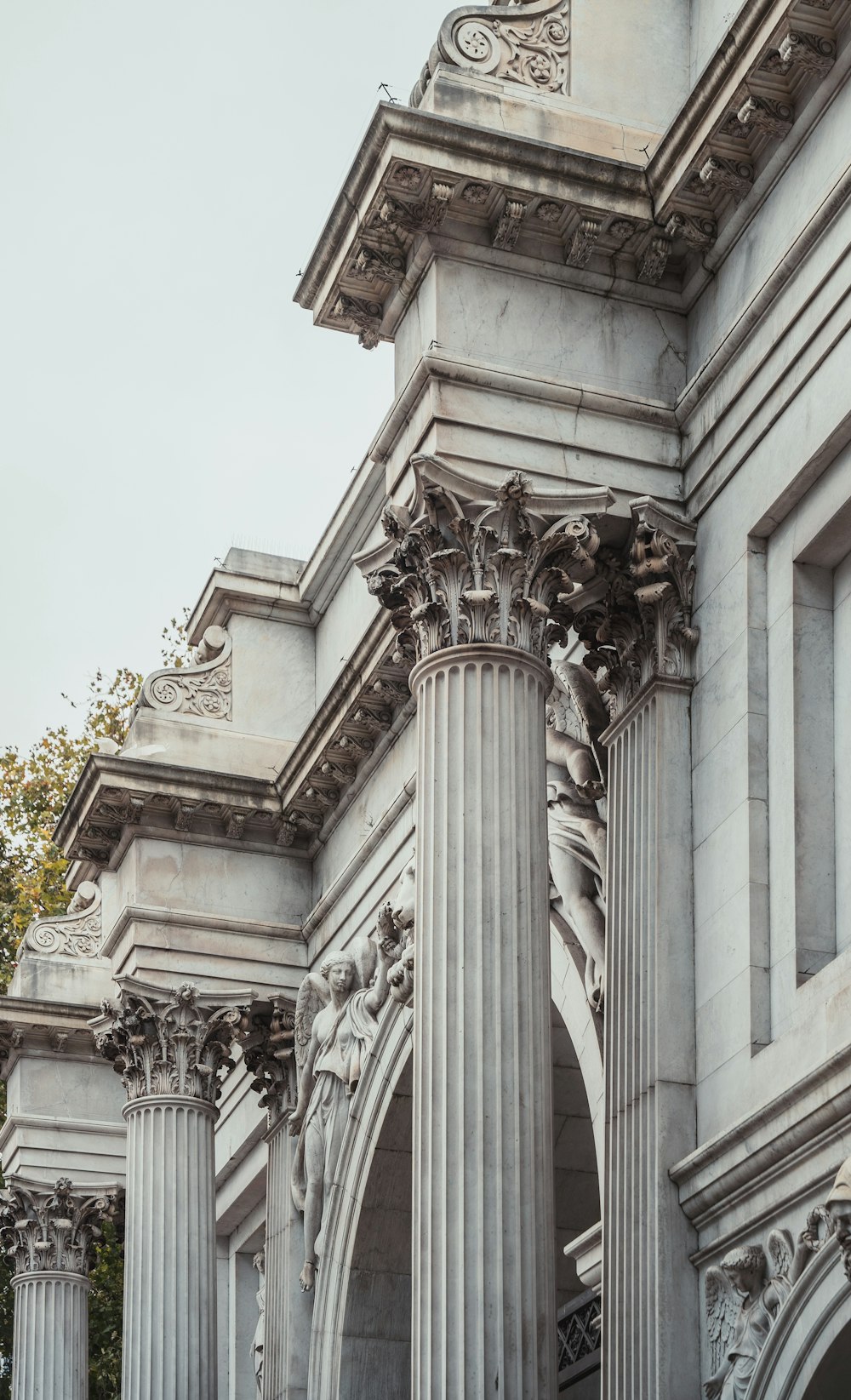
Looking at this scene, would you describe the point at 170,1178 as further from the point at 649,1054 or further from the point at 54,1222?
the point at 649,1054

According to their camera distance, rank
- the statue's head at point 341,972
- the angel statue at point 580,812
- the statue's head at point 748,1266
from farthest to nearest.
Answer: the statue's head at point 341,972, the angel statue at point 580,812, the statue's head at point 748,1266

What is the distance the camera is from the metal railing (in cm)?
2145

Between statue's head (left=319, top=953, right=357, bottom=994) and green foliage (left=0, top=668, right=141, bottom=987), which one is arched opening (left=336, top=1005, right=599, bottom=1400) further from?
green foliage (left=0, top=668, right=141, bottom=987)

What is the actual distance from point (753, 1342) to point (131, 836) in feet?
40.6

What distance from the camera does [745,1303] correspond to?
14.8 meters

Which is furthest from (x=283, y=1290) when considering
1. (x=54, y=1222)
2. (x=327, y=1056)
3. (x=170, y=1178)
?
(x=54, y=1222)

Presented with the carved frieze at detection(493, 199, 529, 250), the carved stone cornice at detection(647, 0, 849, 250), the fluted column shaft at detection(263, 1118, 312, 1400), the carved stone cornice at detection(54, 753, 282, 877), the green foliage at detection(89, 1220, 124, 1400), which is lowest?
the fluted column shaft at detection(263, 1118, 312, 1400)

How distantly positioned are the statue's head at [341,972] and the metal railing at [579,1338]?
3.84 m

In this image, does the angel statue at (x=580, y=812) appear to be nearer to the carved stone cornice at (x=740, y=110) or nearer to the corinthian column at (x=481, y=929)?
the corinthian column at (x=481, y=929)

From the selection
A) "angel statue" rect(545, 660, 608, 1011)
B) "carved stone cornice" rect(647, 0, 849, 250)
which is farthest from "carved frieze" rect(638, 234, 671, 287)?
"angel statue" rect(545, 660, 608, 1011)

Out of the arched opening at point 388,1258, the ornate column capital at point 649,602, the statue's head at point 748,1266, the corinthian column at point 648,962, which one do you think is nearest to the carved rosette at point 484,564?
the ornate column capital at point 649,602

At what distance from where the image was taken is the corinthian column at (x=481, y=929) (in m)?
14.7

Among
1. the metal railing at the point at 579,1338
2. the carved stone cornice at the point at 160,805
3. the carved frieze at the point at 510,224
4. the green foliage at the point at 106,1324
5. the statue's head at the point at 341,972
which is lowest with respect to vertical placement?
the metal railing at the point at 579,1338

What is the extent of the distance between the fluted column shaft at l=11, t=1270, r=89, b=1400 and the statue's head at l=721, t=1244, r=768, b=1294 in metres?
18.0
